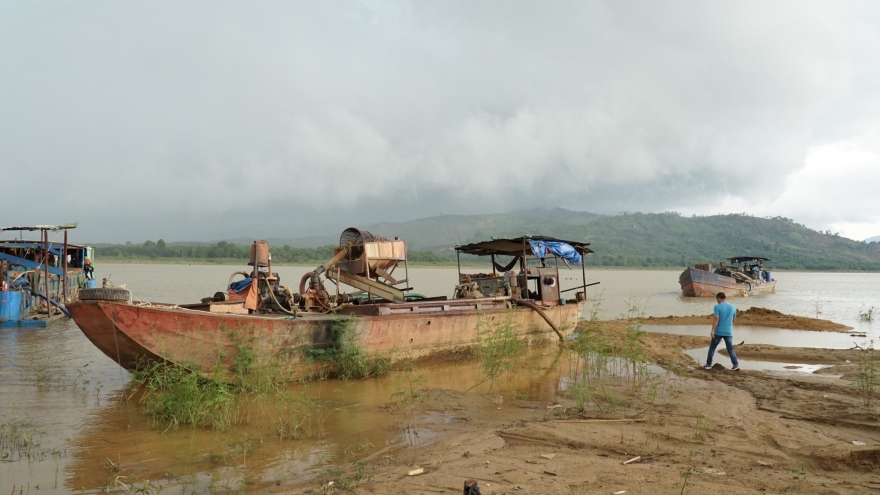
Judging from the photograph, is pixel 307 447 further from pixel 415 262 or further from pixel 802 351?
pixel 415 262

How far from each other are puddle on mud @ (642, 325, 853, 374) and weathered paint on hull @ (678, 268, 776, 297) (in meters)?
14.4

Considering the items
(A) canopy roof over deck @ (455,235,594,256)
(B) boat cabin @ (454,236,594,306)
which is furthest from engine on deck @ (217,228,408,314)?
(A) canopy roof over deck @ (455,235,594,256)

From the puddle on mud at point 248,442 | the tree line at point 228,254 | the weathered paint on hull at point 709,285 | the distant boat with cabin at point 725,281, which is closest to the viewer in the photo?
the puddle on mud at point 248,442

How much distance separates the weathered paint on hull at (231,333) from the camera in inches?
321

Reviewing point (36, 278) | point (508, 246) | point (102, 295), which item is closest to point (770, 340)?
point (508, 246)

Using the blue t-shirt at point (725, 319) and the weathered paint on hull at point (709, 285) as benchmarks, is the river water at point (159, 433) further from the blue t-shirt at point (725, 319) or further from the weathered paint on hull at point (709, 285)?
the weathered paint on hull at point (709, 285)

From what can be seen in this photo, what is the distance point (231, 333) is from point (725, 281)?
32723 millimetres

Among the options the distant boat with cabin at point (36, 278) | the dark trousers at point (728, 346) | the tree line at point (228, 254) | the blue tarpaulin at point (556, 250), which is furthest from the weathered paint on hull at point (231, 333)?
the tree line at point (228, 254)

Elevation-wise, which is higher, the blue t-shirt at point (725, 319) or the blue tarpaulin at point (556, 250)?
the blue tarpaulin at point (556, 250)

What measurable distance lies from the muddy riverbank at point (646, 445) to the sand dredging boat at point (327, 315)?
92.0 inches

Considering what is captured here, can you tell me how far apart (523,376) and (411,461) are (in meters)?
5.76

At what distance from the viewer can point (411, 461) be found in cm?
551

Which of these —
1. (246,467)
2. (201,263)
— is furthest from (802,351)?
(201,263)

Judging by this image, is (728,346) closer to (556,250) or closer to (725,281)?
(556,250)
